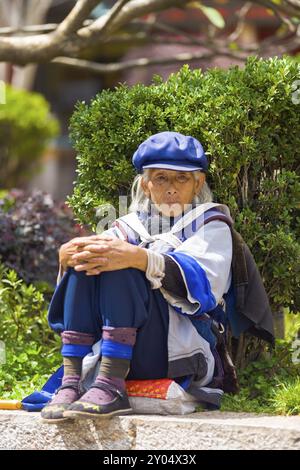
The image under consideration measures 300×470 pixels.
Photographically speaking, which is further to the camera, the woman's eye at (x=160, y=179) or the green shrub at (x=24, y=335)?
the green shrub at (x=24, y=335)

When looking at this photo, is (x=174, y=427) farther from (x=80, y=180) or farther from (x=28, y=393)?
A: (x=80, y=180)

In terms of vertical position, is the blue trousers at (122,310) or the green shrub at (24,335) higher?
the blue trousers at (122,310)

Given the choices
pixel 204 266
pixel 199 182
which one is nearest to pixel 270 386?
pixel 204 266

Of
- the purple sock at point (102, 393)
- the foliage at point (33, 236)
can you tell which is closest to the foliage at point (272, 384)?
the purple sock at point (102, 393)

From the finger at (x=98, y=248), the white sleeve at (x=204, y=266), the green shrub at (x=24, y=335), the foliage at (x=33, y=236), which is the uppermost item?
the finger at (x=98, y=248)

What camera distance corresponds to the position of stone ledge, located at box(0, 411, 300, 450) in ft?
11.5

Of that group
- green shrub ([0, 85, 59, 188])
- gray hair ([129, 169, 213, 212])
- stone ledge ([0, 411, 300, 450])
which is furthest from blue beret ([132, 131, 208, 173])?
green shrub ([0, 85, 59, 188])

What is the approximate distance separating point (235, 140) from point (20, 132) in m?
7.37

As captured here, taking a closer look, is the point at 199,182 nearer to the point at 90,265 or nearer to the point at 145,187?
the point at 145,187

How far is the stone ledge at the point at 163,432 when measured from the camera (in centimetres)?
350

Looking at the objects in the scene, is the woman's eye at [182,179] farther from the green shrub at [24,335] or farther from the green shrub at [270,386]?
the green shrub at [24,335]

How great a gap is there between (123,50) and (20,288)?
35.0 ft

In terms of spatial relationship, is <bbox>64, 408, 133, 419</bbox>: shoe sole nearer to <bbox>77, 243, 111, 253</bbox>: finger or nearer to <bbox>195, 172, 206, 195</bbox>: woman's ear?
<bbox>77, 243, 111, 253</bbox>: finger
